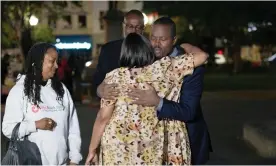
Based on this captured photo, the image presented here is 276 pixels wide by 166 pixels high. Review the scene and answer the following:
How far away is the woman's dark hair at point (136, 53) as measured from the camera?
11.7 ft

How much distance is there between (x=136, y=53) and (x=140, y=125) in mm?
406

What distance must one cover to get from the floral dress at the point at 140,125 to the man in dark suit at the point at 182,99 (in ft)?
0.17

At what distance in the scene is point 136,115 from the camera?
3557 millimetres

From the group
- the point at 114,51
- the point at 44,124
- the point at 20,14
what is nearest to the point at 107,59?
the point at 114,51

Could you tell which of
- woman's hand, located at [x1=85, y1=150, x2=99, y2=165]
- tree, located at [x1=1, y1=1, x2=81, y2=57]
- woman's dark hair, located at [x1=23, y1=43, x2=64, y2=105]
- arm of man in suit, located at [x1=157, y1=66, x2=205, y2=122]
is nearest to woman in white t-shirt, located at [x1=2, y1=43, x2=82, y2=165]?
woman's dark hair, located at [x1=23, y1=43, x2=64, y2=105]

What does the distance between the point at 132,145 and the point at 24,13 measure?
104 feet

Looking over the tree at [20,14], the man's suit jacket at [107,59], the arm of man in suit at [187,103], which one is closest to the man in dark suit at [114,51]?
the man's suit jacket at [107,59]

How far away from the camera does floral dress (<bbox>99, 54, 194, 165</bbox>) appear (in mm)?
3557

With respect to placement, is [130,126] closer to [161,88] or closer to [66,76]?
[161,88]

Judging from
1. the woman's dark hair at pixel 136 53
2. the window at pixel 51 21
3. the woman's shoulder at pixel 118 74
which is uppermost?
the window at pixel 51 21

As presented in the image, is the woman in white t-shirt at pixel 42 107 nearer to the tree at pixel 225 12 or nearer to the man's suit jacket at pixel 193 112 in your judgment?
the man's suit jacket at pixel 193 112

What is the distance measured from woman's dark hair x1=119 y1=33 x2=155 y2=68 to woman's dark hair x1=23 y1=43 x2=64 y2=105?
766 mm

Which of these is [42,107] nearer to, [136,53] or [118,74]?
[118,74]

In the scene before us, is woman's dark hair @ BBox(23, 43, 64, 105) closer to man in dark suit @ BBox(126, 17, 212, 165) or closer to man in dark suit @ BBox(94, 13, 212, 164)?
man in dark suit @ BBox(94, 13, 212, 164)
